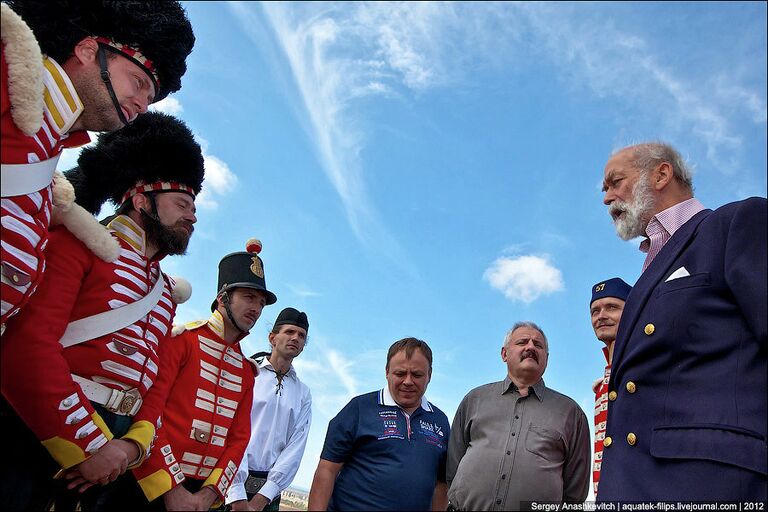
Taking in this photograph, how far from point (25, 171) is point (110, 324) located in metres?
0.92

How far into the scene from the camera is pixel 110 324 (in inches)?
108

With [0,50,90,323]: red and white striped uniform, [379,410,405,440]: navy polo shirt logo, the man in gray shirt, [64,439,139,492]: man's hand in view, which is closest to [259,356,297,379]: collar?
[379,410,405,440]: navy polo shirt logo

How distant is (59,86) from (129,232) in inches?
40.9

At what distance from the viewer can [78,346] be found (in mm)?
2625

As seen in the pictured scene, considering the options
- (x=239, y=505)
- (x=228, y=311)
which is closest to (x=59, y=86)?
(x=228, y=311)

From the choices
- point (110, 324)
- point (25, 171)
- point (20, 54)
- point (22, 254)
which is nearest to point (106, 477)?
point (110, 324)

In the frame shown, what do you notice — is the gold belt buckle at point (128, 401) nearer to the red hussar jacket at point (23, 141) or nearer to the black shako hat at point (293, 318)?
the red hussar jacket at point (23, 141)

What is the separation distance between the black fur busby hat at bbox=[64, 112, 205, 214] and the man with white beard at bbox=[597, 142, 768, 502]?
2.81 metres

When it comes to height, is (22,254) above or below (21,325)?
above

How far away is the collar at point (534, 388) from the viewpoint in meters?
4.17

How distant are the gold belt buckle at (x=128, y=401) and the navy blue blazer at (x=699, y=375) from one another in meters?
2.18

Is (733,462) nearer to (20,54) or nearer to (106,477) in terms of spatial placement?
(106,477)

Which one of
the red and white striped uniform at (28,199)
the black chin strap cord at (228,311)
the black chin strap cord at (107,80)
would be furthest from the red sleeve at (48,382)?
the black chin strap cord at (228,311)

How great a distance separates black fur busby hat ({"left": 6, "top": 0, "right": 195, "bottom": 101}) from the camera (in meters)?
2.68
